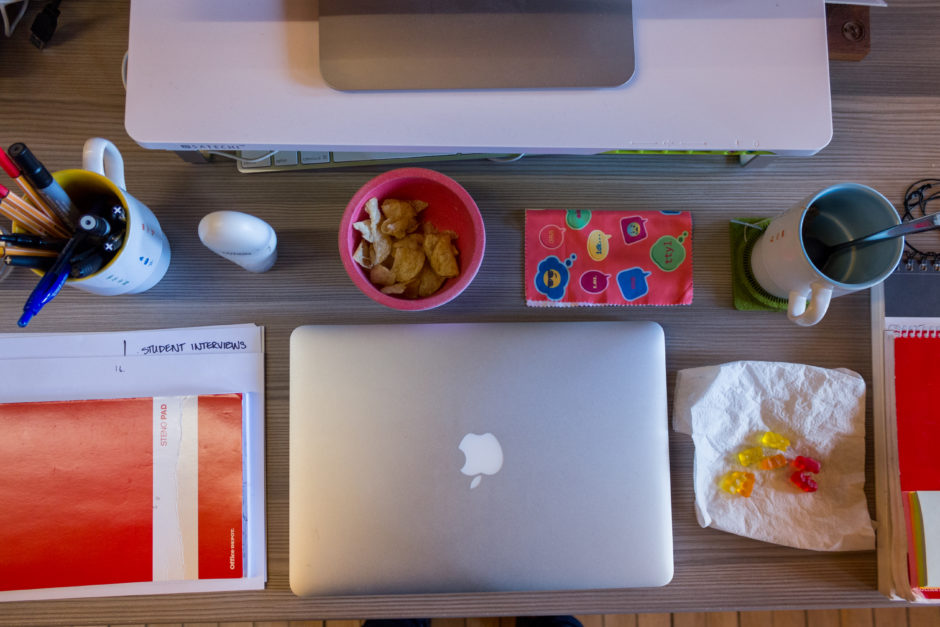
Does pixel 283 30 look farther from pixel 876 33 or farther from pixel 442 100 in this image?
pixel 876 33

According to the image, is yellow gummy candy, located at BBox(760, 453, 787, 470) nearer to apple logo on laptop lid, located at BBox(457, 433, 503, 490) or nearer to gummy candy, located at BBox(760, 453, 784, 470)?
gummy candy, located at BBox(760, 453, 784, 470)

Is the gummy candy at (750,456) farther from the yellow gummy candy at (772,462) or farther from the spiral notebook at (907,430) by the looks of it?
the spiral notebook at (907,430)

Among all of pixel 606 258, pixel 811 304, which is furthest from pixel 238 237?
pixel 811 304

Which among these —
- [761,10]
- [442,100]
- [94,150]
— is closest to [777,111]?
[761,10]

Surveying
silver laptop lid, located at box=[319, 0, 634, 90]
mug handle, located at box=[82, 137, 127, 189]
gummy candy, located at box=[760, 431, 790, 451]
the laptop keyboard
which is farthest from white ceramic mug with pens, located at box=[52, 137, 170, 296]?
gummy candy, located at box=[760, 431, 790, 451]

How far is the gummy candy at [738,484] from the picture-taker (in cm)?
66

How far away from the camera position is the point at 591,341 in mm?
646

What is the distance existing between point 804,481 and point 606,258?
352 mm

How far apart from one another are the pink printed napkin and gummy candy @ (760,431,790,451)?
0.19 metres

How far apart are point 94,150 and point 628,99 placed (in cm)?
57

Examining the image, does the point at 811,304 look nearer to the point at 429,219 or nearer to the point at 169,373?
the point at 429,219

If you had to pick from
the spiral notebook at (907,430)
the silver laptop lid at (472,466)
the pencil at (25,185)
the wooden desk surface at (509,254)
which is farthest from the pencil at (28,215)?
the spiral notebook at (907,430)

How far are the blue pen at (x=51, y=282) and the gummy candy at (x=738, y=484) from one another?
754 millimetres

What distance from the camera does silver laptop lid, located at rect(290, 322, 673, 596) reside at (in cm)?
61
